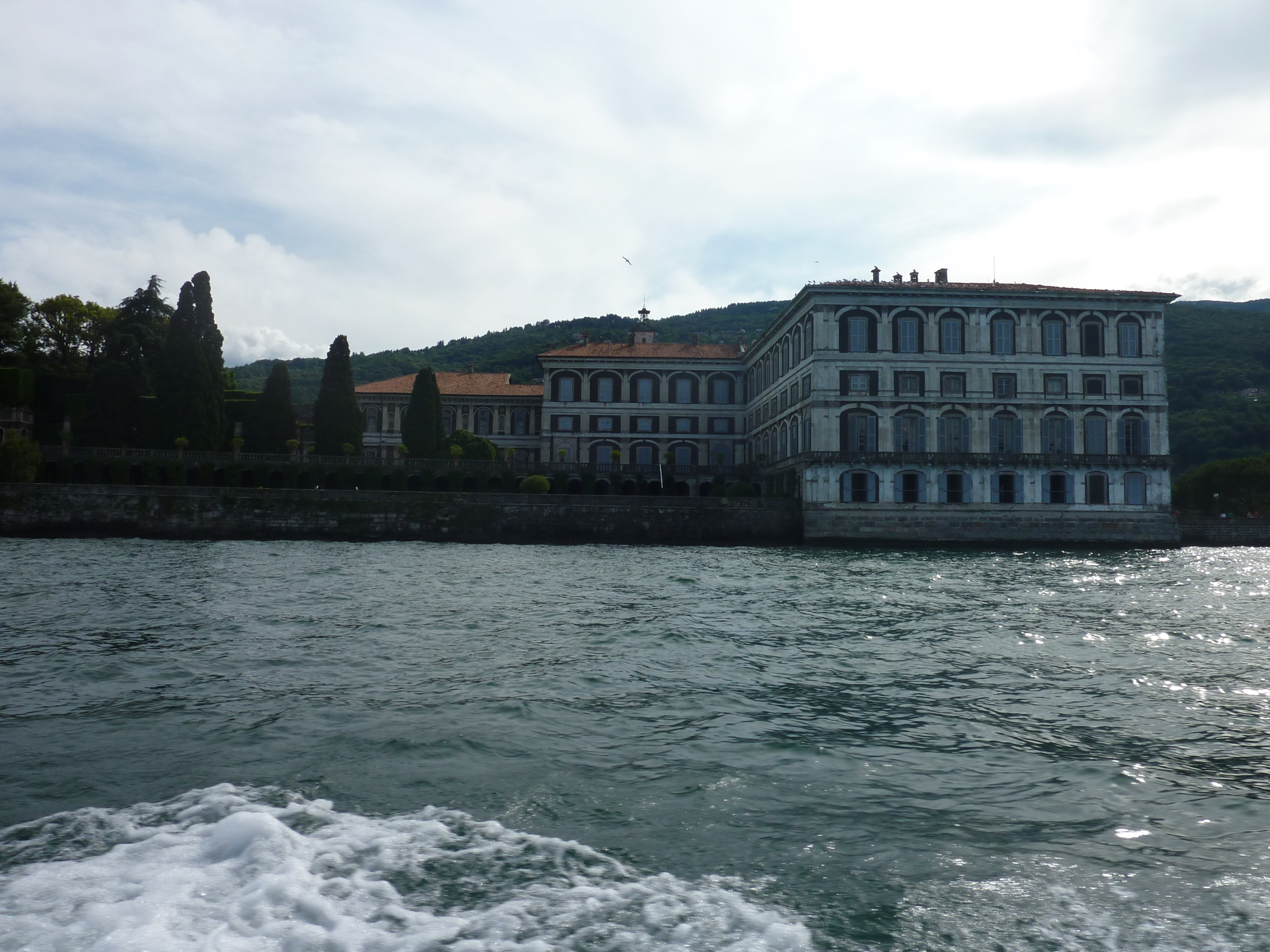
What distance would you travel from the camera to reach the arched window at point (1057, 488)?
4672 cm

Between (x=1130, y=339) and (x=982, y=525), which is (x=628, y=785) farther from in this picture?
(x=1130, y=339)

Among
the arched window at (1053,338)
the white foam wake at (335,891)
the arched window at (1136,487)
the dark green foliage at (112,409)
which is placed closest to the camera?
the white foam wake at (335,891)

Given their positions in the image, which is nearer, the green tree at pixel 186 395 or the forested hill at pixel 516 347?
the green tree at pixel 186 395

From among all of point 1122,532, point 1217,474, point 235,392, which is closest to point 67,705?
point 1122,532

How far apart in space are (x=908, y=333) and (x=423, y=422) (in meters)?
30.7

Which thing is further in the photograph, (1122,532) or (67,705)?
(1122,532)

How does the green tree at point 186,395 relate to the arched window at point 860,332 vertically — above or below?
below

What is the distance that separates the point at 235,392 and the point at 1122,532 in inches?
2231

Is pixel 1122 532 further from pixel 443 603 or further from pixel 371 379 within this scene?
pixel 371 379

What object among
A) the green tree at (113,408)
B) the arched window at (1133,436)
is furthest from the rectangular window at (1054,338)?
the green tree at (113,408)

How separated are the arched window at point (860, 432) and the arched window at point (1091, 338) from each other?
12602 millimetres

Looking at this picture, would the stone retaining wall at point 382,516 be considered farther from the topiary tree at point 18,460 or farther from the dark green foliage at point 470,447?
the dark green foliage at point 470,447

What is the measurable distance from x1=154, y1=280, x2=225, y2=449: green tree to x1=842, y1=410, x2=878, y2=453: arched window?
120 ft

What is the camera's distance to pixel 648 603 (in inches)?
647
